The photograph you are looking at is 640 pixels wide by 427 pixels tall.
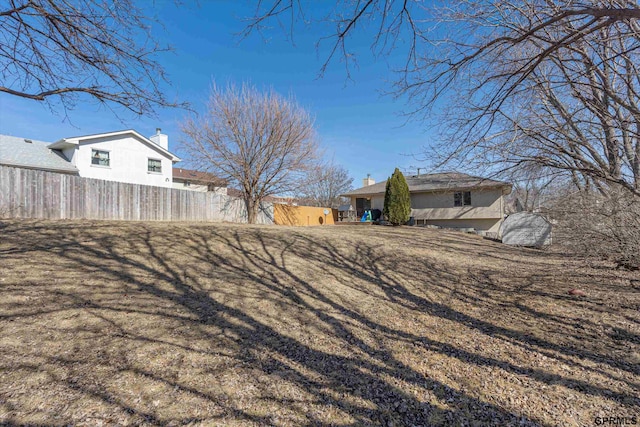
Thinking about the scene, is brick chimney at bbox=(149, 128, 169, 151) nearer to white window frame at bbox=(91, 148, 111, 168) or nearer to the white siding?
A: the white siding

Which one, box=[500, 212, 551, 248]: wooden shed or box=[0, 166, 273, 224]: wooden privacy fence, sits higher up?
box=[0, 166, 273, 224]: wooden privacy fence

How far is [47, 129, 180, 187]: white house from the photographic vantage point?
1717cm

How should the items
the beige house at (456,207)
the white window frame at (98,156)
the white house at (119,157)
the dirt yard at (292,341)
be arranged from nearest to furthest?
1. the dirt yard at (292,341)
2. the white house at (119,157)
3. the white window frame at (98,156)
4. the beige house at (456,207)

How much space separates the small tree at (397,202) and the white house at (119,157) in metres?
14.4

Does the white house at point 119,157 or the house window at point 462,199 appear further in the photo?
the house window at point 462,199

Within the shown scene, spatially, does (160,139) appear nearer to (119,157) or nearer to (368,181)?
(119,157)

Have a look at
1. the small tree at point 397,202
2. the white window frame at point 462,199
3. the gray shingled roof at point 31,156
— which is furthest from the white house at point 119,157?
the white window frame at point 462,199

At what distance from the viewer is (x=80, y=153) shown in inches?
675

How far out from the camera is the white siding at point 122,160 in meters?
17.3

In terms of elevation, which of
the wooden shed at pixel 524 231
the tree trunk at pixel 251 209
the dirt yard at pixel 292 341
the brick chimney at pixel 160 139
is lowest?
the dirt yard at pixel 292 341

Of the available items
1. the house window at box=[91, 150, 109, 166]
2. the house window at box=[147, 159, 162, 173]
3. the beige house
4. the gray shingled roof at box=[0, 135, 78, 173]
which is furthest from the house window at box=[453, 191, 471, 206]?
the gray shingled roof at box=[0, 135, 78, 173]

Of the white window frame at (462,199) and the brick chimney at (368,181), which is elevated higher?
the brick chimney at (368,181)

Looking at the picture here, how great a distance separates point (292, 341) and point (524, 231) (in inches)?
513

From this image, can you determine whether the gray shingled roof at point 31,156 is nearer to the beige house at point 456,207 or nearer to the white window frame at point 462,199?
the beige house at point 456,207
